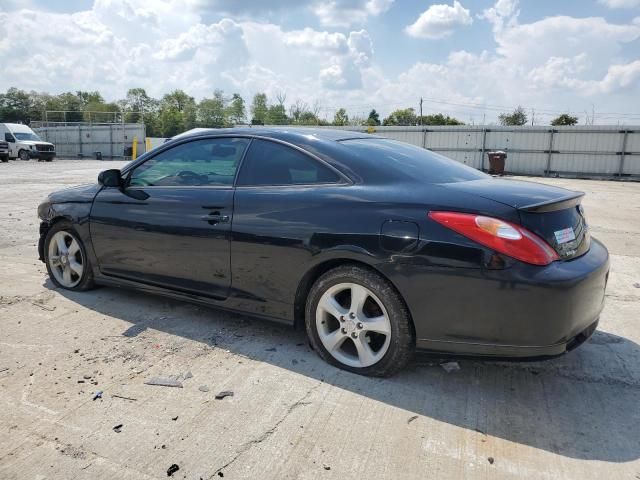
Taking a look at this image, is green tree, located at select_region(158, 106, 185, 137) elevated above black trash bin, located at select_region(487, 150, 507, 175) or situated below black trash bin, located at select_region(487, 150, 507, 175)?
above

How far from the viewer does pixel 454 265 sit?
2.70 m

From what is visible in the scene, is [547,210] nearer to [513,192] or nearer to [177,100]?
[513,192]

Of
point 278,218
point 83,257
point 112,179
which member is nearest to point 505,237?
point 278,218

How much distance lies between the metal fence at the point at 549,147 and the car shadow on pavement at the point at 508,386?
21997mm

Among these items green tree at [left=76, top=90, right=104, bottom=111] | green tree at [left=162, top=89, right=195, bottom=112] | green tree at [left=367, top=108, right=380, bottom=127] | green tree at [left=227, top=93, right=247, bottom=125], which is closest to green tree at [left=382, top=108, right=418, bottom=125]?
green tree at [left=367, top=108, right=380, bottom=127]

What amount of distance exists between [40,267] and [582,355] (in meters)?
5.34

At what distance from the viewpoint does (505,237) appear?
2.64m

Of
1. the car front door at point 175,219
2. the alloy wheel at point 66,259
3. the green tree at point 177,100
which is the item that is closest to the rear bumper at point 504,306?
the car front door at point 175,219

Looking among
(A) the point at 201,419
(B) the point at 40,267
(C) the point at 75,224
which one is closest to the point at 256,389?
(A) the point at 201,419

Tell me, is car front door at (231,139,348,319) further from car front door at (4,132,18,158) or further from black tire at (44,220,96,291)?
car front door at (4,132,18,158)

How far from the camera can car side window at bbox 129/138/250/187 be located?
12.3 feet

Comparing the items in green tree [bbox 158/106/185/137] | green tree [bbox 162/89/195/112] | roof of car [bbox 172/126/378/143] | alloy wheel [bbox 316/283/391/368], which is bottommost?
alloy wheel [bbox 316/283/391/368]

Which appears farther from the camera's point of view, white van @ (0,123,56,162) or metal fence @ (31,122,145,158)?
metal fence @ (31,122,145,158)

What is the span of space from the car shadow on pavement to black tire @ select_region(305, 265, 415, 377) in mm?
86
